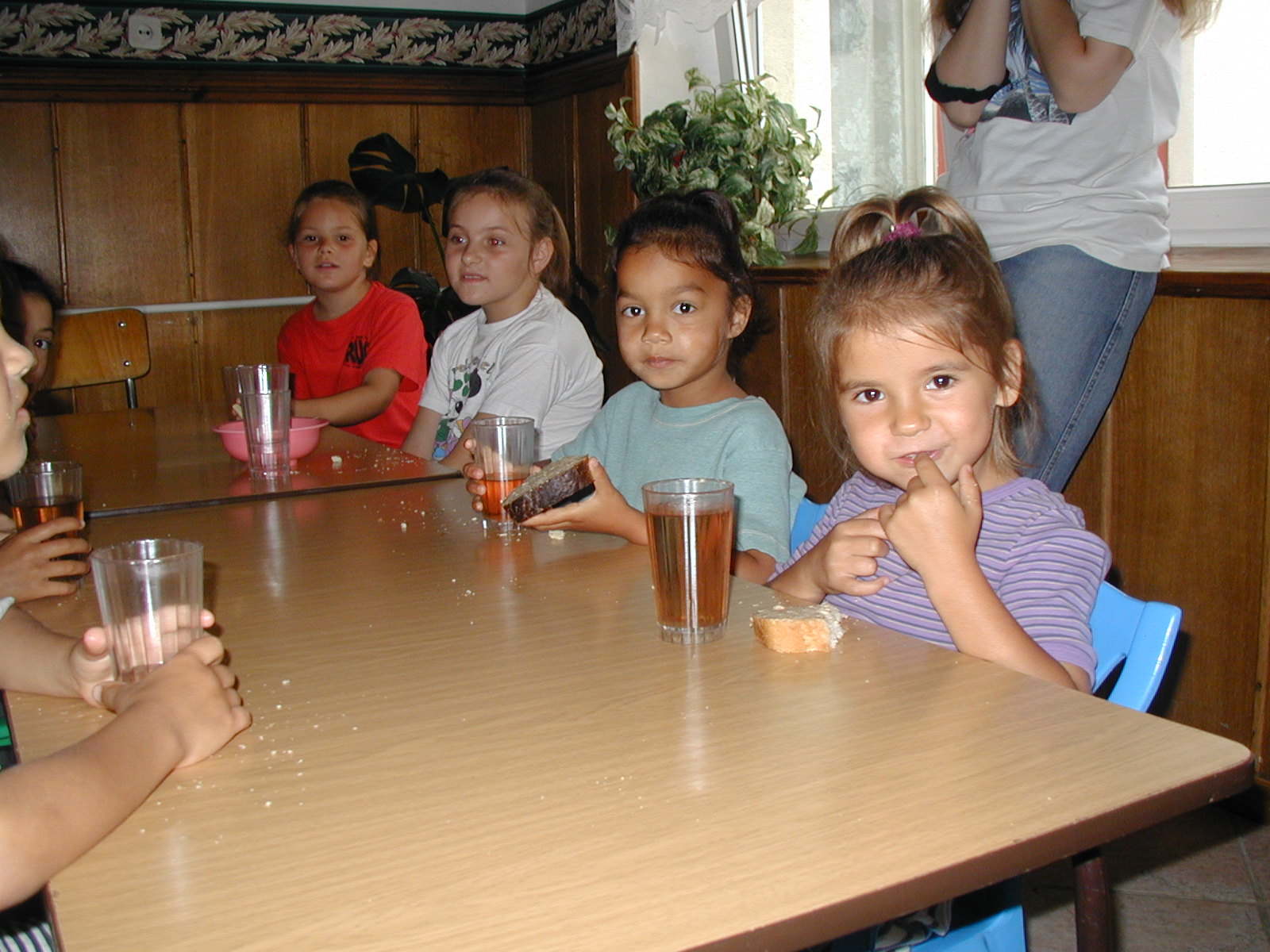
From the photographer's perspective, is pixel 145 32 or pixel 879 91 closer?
pixel 879 91

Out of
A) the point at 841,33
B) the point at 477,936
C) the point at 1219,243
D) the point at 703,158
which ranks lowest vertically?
the point at 477,936

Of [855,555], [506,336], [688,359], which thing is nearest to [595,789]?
[855,555]

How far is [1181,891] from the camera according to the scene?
2146 mm

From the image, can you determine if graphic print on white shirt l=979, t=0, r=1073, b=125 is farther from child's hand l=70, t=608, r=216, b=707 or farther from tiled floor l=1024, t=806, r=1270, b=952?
child's hand l=70, t=608, r=216, b=707

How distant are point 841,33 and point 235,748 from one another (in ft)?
11.4

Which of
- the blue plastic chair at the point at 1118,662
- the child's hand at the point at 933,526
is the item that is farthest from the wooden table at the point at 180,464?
the blue plastic chair at the point at 1118,662

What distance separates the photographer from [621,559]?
4.75 ft

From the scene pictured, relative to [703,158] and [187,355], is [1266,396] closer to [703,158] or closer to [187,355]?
[703,158]

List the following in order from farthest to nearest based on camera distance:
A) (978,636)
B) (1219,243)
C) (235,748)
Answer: (1219,243), (978,636), (235,748)

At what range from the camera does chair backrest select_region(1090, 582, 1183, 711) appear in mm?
1114

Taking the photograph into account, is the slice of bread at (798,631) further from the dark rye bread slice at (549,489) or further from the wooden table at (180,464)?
the wooden table at (180,464)

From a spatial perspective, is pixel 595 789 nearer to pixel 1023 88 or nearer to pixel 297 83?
pixel 1023 88

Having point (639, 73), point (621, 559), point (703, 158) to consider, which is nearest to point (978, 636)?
point (621, 559)

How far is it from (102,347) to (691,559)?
10.4ft
